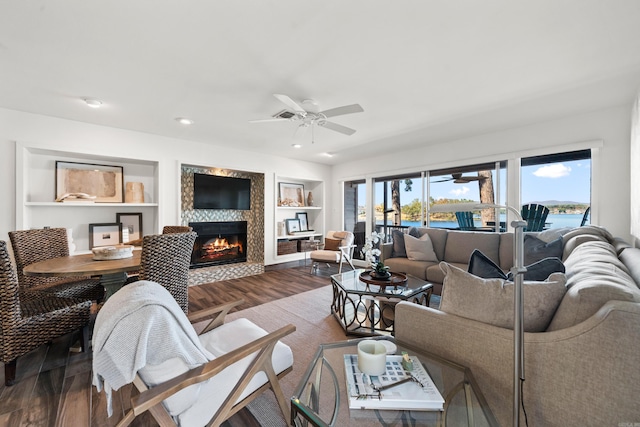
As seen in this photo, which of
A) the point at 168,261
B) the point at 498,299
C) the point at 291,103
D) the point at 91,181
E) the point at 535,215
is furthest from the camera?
the point at 91,181

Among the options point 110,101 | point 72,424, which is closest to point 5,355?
point 72,424

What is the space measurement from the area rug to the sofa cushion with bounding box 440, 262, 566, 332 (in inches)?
48.3

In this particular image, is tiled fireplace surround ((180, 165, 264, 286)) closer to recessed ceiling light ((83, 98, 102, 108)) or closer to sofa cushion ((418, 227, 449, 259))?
recessed ceiling light ((83, 98, 102, 108))

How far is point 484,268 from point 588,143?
2861 millimetres

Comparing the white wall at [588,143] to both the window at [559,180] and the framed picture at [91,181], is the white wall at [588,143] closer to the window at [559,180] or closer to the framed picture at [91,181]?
the window at [559,180]

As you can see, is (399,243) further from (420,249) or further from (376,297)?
(376,297)

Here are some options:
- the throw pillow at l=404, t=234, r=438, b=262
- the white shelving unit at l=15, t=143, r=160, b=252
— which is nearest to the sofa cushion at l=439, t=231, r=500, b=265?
the throw pillow at l=404, t=234, r=438, b=262

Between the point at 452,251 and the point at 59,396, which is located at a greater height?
the point at 452,251

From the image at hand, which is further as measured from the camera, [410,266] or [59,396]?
[410,266]

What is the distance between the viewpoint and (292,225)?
6207mm

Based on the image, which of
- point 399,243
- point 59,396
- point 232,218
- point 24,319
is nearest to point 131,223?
point 232,218

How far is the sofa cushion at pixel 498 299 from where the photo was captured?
115 centimetres

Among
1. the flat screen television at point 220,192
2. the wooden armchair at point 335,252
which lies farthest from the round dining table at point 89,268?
the wooden armchair at point 335,252

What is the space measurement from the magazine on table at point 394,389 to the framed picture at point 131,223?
4322 millimetres
